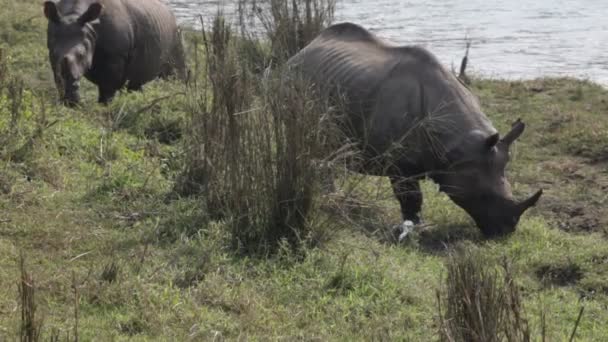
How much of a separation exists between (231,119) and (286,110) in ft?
1.40

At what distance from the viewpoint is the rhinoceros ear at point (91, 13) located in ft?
34.0

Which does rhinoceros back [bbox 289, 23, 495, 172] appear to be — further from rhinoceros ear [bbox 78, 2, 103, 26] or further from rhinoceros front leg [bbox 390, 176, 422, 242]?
rhinoceros ear [bbox 78, 2, 103, 26]

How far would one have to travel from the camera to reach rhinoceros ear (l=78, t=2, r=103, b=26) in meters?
10.4

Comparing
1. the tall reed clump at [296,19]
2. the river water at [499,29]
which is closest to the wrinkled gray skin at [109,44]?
the tall reed clump at [296,19]

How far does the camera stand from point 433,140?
7887mm

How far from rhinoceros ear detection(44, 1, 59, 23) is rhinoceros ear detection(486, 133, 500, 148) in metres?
4.46

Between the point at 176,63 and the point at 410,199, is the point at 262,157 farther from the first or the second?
the point at 176,63

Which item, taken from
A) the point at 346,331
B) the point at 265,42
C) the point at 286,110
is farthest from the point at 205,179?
the point at 265,42

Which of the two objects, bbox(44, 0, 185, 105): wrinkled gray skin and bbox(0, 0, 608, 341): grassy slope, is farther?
bbox(44, 0, 185, 105): wrinkled gray skin

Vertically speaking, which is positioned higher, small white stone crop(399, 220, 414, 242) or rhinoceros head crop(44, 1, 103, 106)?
rhinoceros head crop(44, 1, 103, 106)

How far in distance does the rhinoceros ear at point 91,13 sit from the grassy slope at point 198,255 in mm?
968

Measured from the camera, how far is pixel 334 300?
5.80m

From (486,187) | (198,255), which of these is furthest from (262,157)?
(486,187)

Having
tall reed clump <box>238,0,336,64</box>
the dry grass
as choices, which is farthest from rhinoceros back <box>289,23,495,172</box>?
the dry grass
